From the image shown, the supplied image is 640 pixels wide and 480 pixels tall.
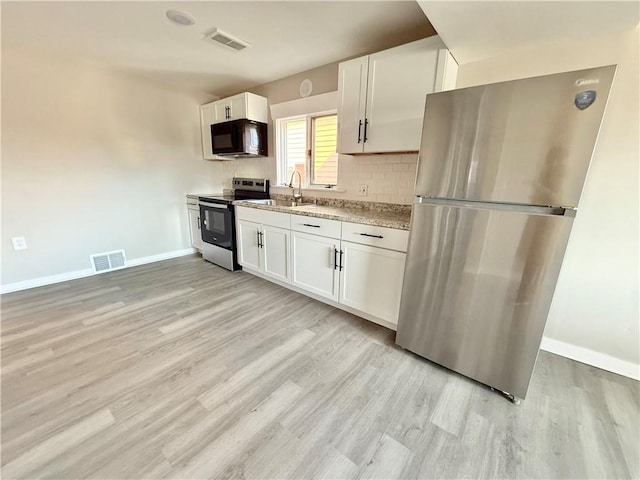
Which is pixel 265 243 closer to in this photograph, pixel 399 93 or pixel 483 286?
pixel 399 93

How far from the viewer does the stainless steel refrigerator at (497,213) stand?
48.5 inches

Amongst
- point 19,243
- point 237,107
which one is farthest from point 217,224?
point 19,243

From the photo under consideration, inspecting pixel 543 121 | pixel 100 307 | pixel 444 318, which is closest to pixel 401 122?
pixel 543 121

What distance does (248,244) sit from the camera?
10.3 feet

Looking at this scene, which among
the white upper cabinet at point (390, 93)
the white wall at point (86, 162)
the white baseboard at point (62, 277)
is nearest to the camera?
the white upper cabinet at point (390, 93)

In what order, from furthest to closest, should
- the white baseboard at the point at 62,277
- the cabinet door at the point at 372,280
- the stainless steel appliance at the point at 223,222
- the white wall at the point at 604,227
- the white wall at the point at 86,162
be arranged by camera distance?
the stainless steel appliance at the point at 223,222 → the white baseboard at the point at 62,277 → the white wall at the point at 86,162 → the cabinet door at the point at 372,280 → the white wall at the point at 604,227

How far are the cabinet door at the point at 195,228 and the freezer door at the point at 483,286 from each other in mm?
3116

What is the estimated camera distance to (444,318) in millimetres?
1682

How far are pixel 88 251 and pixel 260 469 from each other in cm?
334

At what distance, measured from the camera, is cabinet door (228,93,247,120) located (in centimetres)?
333

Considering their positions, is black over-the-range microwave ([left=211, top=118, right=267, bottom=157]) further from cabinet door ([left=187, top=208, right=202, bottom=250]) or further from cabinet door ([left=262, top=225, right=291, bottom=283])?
cabinet door ([left=262, top=225, right=291, bottom=283])

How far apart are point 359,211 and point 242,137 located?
183 centimetres

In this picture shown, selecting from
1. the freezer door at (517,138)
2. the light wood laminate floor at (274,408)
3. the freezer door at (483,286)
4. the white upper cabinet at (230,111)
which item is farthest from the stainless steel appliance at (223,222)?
the freezer door at (517,138)

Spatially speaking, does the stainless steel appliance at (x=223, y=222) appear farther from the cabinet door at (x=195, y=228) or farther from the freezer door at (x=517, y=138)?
the freezer door at (x=517, y=138)
